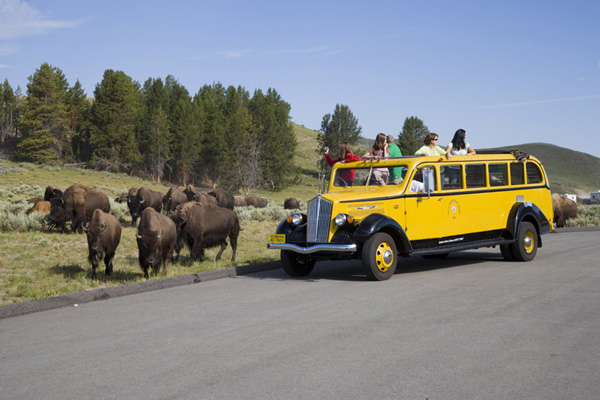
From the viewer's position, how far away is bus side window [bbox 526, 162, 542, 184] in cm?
1504

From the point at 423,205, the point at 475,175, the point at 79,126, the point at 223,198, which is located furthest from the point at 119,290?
the point at 79,126

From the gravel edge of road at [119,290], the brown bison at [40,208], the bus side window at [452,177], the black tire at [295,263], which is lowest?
the gravel edge of road at [119,290]

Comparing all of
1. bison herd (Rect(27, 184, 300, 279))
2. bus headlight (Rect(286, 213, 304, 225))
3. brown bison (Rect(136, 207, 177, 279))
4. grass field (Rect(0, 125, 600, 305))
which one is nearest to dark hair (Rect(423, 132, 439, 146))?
bus headlight (Rect(286, 213, 304, 225))

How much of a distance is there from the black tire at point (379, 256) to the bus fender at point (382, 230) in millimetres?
160

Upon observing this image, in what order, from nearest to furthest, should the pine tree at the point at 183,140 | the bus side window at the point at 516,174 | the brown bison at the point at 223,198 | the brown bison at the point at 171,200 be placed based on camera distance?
the bus side window at the point at 516,174 → the brown bison at the point at 171,200 → the brown bison at the point at 223,198 → the pine tree at the point at 183,140

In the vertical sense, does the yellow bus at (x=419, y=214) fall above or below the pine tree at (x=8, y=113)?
below

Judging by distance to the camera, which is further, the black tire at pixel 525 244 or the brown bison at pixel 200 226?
the brown bison at pixel 200 226

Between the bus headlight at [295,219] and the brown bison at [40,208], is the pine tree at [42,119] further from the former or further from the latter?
the bus headlight at [295,219]

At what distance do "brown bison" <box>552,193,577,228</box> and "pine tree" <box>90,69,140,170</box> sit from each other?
58710 millimetres

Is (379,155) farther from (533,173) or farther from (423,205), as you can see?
(533,173)

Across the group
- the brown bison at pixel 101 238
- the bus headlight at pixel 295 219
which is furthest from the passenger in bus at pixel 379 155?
the brown bison at pixel 101 238

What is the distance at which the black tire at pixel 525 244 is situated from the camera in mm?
14094

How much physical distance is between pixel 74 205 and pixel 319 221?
13929 mm

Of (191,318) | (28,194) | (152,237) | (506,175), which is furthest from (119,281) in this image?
(28,194)
